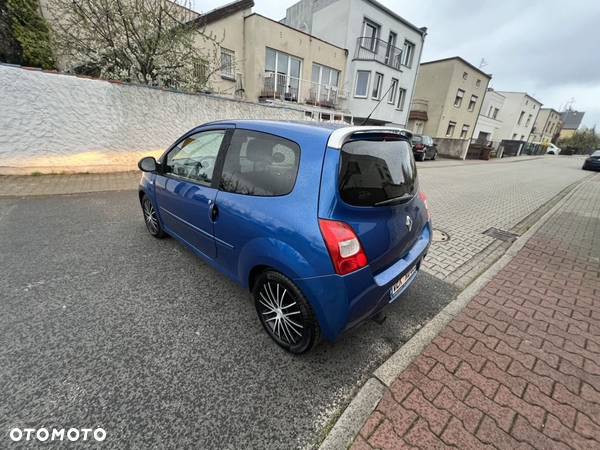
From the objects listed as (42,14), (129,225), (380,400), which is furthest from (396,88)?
(380,400)

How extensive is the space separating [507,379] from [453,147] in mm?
25872

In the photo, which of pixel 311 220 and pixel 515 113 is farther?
pixel 515 113

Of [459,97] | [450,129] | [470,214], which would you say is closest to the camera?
[470,214]

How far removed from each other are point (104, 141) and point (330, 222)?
7.61 metres

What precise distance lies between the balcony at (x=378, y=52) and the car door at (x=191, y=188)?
1807cm

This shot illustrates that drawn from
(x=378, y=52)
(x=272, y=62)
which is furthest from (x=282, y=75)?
(x=378, y=52)

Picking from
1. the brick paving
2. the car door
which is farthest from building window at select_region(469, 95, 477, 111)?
the car door

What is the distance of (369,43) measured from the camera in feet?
57.2

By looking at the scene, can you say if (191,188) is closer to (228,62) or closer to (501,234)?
(501,234)

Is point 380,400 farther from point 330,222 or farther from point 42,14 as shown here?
point 42,14

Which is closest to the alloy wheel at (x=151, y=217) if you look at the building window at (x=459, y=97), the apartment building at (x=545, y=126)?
the building window at (x=459, y=97)

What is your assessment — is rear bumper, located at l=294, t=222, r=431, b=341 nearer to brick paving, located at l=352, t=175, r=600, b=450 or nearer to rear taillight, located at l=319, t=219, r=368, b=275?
rear taillight, located at l=319, t=219, r=368, b=275

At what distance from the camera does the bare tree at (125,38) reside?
682 centimetres

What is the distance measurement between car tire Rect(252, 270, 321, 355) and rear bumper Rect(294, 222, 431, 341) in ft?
0.31
